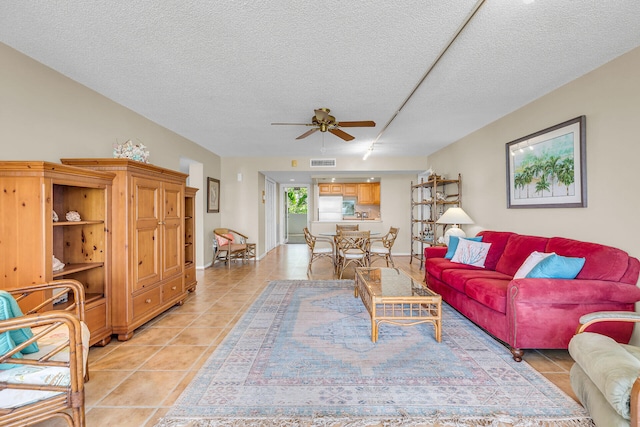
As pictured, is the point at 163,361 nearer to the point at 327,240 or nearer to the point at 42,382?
the point at 42,382

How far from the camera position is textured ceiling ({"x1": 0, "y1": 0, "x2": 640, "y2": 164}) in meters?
1.82

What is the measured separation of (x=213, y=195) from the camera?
6.05m

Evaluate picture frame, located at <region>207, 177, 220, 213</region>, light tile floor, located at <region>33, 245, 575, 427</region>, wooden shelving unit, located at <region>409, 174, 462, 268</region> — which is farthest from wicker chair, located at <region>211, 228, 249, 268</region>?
wooden shelving unit, located at <region>409, 174, 462, 268</region>

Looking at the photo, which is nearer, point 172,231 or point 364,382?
point 364,382

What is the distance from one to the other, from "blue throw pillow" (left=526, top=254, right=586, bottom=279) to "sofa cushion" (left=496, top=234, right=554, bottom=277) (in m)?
0.55

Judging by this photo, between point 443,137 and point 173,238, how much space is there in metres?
4.43

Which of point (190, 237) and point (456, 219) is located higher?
point (456, 219)

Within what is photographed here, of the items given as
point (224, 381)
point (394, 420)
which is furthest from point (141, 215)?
point (394, 420)

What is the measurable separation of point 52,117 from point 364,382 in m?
3.32

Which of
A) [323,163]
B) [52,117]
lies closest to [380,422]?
[52,117]

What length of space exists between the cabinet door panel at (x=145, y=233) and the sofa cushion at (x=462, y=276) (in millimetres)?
3110

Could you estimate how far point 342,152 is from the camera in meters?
5.93

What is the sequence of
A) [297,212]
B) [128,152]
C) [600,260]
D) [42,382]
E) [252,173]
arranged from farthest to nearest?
[297,212] < [252,173] < [128,152] < [600,260] < [42,382]

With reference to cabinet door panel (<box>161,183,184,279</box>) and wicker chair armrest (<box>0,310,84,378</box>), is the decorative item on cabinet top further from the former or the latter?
wicker chair armrest (<box>0,310,84,378</box>)
